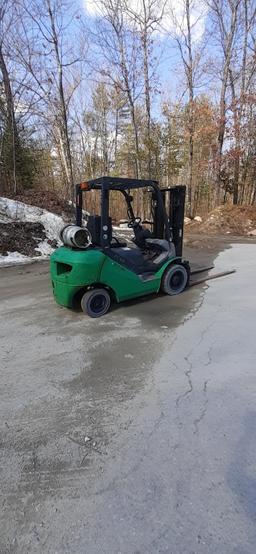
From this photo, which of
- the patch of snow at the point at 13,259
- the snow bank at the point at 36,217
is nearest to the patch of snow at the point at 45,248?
the snow bank at the point at 36,217

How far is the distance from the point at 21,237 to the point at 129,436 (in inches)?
301

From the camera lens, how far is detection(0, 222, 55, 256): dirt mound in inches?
329

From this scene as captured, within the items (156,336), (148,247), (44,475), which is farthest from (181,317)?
(44,475)

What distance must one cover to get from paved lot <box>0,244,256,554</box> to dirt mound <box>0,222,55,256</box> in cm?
482

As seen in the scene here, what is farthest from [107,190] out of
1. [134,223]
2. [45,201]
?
[45,201]

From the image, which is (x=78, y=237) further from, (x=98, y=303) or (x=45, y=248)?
(x=45, y=248)

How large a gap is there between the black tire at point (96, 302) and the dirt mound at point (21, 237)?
15.3ft

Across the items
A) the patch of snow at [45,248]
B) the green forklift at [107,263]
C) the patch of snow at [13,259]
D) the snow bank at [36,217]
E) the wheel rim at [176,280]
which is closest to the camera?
the green forklift at [107,263]

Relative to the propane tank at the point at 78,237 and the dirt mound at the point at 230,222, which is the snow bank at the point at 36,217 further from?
the dirt mound at the point at 230,222

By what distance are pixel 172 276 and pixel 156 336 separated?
1682 mm

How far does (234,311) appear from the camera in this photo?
4.25m

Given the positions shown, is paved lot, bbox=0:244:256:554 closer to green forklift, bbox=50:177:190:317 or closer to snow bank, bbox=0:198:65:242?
green forklift, bbox=50:177:190:317

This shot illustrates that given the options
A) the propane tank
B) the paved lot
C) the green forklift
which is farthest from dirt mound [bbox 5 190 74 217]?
the paved lot

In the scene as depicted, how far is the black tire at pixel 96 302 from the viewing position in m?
4.20
